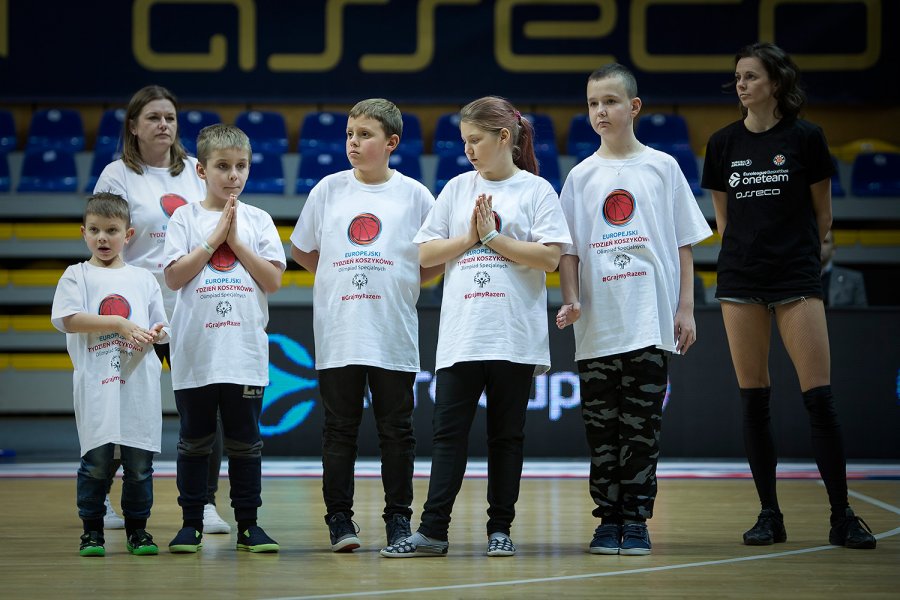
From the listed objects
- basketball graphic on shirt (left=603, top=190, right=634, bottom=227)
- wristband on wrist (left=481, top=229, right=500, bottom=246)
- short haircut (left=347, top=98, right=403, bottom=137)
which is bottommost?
wristband on wrist (left=481, top=229, right=500, bottom=246)

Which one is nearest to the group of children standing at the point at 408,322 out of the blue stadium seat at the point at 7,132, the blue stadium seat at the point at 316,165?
the blue stadium seat at the point at 316,165

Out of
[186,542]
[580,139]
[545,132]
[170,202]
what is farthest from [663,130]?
[186,542]

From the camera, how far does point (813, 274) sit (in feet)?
12.3

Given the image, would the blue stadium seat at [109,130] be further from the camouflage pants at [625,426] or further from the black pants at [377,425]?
the camouflage pants at [625,426]

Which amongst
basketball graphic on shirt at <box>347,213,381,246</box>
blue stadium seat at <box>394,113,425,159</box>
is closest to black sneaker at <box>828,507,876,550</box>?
basketball graphic on shirt at <box>347,213,381,246</box>

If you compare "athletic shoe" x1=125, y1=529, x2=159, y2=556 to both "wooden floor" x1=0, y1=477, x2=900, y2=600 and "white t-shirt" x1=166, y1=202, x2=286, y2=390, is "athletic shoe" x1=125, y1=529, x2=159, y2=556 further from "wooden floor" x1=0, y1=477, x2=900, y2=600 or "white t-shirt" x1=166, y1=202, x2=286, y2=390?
"white t-shirt" x1=166, y1=202, x2=286, y2=390

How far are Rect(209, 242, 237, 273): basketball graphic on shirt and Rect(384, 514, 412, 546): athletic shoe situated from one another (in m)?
1.03

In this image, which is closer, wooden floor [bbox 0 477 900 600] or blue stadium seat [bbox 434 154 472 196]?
wooden floor [bbox 0 477 900 600]

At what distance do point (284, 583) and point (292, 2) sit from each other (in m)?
8.43

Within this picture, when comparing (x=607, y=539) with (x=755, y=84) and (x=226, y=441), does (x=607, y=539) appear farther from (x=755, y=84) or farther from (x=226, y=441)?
(x=755, y=84)

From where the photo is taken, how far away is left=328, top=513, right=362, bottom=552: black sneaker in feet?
11.6

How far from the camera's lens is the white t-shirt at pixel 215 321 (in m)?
3.58

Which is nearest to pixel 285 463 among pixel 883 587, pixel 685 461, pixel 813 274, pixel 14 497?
pixel 14 497

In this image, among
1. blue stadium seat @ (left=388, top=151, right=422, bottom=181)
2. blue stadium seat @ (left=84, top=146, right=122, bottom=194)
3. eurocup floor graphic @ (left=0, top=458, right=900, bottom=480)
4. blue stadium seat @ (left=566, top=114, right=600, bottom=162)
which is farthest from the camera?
blue stadium seat @ (left=566, top=114, right=600, bottom=162)
